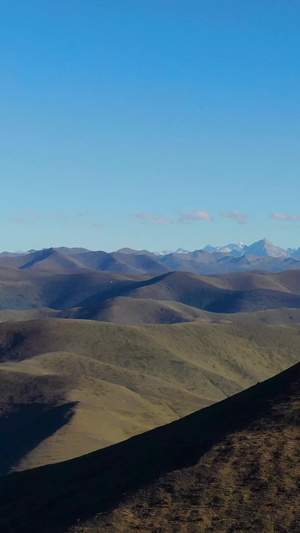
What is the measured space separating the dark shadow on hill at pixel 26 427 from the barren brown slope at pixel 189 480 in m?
54.6

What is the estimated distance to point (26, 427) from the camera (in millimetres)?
122875

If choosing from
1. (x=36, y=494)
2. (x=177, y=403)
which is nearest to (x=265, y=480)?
(x=36, y=494)

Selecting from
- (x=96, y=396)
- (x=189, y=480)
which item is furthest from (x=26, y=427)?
(x=189, y=480)

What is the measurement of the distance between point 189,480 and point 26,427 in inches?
3370

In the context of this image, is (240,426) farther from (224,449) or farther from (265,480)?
(265,480)

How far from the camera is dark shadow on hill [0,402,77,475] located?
110 meters

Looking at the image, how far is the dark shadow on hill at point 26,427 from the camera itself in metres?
110

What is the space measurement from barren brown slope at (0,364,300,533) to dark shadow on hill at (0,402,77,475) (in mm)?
54597

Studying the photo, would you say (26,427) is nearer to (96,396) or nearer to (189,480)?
(96,396)

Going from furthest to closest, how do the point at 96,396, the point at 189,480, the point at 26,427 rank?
the point at 96,396
the point at 26,427
the point at 189,480

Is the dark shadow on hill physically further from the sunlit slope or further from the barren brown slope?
the barren brown slope

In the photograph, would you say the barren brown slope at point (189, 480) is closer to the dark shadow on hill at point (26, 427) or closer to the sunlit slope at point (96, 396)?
the sunlit slope at point (96, 396)

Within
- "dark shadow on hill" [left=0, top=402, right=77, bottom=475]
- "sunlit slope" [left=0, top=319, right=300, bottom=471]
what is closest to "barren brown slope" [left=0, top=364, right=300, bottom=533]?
"sunlit slope" [left=0, top=319, right=300, bottom=471]

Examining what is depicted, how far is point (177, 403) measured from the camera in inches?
5768
